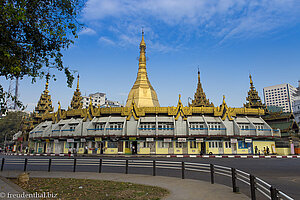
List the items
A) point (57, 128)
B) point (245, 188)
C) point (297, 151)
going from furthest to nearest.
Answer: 1. point (57, 128)
2. point (297, 151)
3. point (245, 188)

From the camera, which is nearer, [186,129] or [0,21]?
[0,21]

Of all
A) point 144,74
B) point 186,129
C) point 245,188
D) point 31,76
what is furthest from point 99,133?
point 245,188

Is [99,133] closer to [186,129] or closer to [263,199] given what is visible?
[186,129]

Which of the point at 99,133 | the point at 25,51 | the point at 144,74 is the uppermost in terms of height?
the point at 144,74

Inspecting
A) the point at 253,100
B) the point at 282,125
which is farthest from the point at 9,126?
the point at 282,125

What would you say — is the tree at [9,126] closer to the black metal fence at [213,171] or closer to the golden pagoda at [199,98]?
the golden pagoda at [199,98]

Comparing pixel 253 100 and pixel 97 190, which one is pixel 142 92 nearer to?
pixel 253 100

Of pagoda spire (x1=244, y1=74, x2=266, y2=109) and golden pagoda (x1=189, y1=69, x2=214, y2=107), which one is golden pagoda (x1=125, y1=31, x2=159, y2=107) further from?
pagoda spire (x1=244, y1=74, x2=266, y2=109)

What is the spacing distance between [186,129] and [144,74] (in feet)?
68.1

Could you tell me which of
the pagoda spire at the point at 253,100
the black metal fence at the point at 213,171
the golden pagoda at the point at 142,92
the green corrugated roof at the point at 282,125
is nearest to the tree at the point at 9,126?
the golden pagoda at the point at 142,92

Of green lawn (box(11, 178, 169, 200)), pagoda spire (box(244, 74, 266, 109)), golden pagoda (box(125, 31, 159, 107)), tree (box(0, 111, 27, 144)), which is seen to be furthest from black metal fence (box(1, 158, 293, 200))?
tree (box(0, 111, 27, 144))

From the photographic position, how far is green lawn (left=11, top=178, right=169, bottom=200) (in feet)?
24.8

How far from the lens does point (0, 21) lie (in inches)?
385

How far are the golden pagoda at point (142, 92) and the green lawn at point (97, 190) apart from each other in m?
35.8
